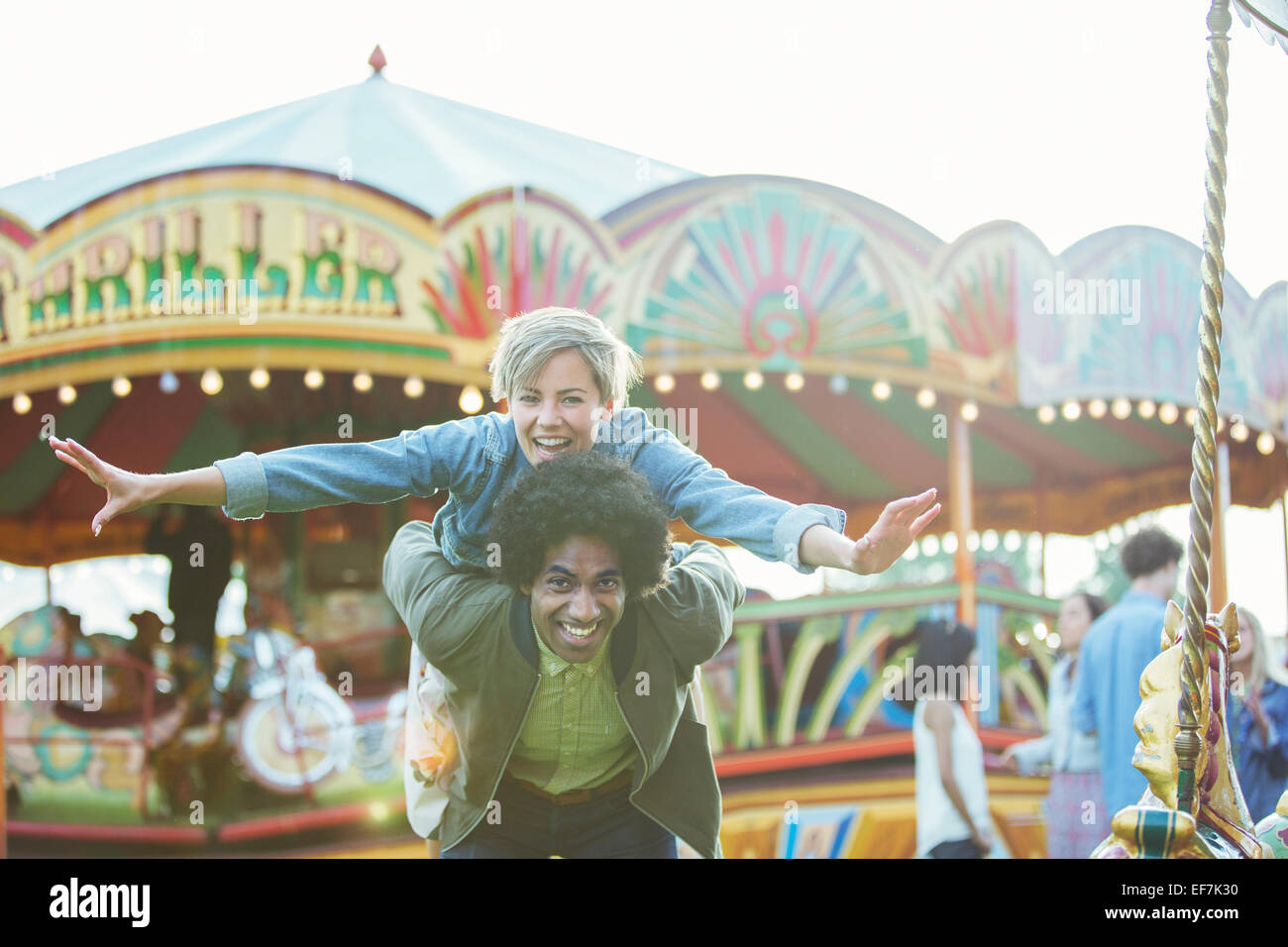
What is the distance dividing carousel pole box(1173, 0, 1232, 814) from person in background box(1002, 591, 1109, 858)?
114 centimetres

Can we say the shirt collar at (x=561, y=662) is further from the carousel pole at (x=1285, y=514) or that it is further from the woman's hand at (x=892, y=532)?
the carousel pole at (x=1285, y=514)

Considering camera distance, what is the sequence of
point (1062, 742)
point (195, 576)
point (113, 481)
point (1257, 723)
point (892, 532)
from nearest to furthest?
point (892, 532) → point (113, 481) → point (1062, 742) → point (1257, 723) → point (195, 576)

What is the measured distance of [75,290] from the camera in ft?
9.92

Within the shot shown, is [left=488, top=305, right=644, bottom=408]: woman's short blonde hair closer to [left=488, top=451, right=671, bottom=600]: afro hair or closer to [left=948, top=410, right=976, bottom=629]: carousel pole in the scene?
[left=488, top=451, right=671, bottom=600]: afro hair

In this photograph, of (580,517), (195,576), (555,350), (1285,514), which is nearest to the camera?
(580,517)

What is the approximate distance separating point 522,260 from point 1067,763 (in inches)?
76.5

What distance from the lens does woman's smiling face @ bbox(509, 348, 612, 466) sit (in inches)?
87.1

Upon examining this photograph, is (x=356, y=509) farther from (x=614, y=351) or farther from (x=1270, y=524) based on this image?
(x=1270, y=524)

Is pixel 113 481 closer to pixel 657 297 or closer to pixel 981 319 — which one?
pixel 657 297

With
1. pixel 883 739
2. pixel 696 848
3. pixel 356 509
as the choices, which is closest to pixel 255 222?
pixel 356 509

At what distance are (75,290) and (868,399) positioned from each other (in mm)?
2158

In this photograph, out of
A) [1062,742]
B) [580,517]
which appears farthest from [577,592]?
[1062,742]

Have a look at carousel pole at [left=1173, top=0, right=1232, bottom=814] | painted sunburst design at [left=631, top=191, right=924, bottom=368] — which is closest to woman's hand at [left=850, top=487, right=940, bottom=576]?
carousel pole at [left=1173, top=0, right=1232, bottom=814]

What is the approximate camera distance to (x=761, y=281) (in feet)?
9.93
